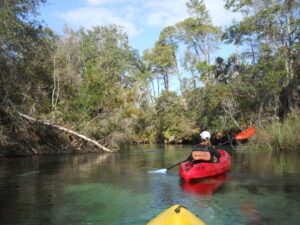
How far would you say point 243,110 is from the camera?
21.0 meters

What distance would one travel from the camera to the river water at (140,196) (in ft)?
18.2

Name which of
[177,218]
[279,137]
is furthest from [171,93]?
[177,218]

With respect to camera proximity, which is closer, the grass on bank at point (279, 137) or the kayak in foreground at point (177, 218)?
the kayak in foreground at point (177, 218)

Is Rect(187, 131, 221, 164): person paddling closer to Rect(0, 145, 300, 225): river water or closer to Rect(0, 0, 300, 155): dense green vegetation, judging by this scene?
Rect(0, 145, 300, 225): river water

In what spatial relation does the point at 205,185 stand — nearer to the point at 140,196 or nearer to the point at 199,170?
the point at 199,170

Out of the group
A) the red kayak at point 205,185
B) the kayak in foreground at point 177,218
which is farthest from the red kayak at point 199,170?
the kayak in foreground at point 177,218

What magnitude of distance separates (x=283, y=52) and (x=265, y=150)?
19.3 feet

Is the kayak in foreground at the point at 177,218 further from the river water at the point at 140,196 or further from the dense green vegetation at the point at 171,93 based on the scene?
the dense green vegetation at the point at 171,93

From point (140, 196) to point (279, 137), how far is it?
10.8 metres

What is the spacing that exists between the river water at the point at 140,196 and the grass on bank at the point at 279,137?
4139 mm

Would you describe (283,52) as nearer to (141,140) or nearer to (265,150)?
(265,150)

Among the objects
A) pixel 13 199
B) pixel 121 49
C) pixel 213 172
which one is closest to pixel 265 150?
pixel 213 172

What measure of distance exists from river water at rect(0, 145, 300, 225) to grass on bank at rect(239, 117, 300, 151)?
13.6 feet

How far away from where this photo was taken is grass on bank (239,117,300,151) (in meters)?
14.7
